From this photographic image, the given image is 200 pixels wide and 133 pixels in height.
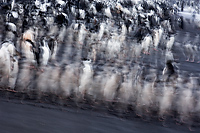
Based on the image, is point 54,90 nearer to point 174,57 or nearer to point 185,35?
point 174,57

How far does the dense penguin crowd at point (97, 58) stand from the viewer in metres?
4.58

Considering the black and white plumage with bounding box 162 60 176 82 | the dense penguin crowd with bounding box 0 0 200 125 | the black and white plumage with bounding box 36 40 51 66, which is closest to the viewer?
the dense penguin crowd with bounding box 0 0 200 125

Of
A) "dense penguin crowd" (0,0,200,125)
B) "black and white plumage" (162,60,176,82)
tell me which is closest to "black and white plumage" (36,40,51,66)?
"dense penguin crowd" (0,0,200,125)

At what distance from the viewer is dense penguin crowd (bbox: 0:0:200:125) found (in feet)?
15.0

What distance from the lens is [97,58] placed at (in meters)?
6.46

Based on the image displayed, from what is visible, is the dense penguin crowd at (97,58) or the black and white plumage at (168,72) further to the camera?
the black and white plumage at (168,72)

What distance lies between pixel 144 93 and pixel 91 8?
279 inches

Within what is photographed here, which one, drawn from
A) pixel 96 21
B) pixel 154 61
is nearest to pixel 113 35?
pixel 96 21

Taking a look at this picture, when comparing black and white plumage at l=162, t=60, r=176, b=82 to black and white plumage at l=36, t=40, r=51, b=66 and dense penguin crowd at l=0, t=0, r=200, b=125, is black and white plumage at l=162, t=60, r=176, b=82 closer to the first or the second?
dense penguin crowd at l=0, t=0, r=200, b=125

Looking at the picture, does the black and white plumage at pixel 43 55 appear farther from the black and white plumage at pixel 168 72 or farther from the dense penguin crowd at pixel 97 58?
the black and white plumage at pixel 168 72

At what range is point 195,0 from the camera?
18.4 meters

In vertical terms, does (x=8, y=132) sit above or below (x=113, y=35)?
below

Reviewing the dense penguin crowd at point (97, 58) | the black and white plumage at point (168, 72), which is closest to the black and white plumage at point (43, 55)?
the dense penguin crowd at point (97, 58)

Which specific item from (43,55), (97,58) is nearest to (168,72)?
(97,58)
